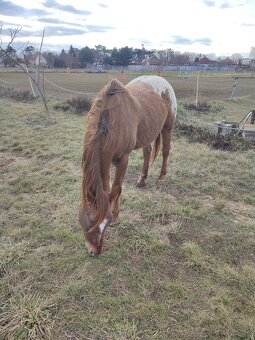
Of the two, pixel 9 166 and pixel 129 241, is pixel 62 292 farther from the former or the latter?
pixel 9 166

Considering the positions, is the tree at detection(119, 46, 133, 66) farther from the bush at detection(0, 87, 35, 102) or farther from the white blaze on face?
the white blaze on face

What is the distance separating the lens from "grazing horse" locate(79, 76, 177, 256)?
2.27 m

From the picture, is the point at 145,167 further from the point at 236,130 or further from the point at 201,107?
the point at 201,107

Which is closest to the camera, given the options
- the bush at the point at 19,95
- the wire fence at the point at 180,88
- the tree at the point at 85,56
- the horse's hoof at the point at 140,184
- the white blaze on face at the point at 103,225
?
the white blaze on face at the point at 103,225

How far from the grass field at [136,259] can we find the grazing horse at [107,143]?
0.38 meters

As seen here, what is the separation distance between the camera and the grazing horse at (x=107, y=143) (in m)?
2.27

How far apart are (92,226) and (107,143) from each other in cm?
71

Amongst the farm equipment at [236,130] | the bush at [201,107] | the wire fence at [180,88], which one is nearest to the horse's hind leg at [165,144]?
the farm equipment at [236,130]

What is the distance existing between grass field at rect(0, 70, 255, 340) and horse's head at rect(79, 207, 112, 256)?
304mm

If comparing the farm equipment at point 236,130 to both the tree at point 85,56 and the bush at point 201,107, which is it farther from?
the tree at point 85,56

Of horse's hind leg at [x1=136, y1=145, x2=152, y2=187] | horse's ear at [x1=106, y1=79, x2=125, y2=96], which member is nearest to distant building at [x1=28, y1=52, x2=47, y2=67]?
horse's hind leg at [x1=136, y1=145, x2=152, y2=187]

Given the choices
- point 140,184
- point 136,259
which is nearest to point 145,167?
point 140,184

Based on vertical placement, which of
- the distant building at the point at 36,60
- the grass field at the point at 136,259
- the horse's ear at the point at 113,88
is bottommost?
the grass field at the point at 136,259

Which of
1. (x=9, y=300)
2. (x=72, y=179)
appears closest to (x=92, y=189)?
(x=9, y=300)
